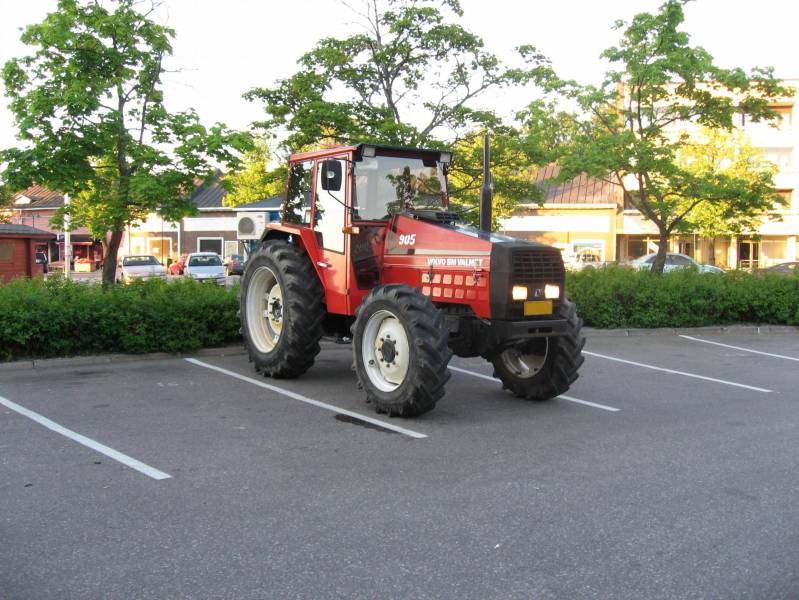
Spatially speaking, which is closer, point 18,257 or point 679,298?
point 679,298

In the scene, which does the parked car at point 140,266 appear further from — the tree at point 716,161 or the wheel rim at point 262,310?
the wheel rim at point 262,310

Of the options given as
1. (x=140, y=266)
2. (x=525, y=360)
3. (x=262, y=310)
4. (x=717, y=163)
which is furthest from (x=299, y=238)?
(x=717, y=163)

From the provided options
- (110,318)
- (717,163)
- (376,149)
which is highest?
(717,163)

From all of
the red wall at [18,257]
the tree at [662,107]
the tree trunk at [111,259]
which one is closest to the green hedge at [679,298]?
the tree at [662,107]

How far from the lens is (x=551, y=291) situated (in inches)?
324

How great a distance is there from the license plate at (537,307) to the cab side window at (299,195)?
3.29 metres

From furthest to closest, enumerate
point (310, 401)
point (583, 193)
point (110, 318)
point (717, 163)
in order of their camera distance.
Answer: point (583, 193), point (717, 163), point (110, 318), point (310, 401)

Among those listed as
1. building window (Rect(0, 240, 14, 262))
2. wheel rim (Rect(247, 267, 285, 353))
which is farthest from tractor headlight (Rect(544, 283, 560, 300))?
building window (Rect(0, 240, 14, 262))

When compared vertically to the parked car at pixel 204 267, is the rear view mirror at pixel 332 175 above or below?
above

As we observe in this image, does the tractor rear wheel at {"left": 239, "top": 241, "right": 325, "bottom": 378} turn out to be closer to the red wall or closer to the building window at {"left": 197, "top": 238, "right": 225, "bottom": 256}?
the red wall

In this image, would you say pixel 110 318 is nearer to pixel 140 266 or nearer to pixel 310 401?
pixel 310 401

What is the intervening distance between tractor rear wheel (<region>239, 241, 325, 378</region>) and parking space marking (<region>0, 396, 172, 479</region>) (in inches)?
115

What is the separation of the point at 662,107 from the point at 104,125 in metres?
13.2

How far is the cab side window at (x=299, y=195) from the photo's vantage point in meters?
9.98
